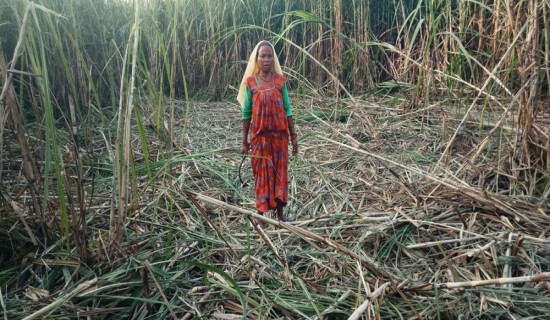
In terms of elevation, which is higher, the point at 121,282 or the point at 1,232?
the point at 1,232

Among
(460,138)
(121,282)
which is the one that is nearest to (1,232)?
(121,282)

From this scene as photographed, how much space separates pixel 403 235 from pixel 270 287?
68cm

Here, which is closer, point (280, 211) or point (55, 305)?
point (55, 305)

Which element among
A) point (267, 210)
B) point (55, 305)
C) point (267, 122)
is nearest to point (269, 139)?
point (267, 122)

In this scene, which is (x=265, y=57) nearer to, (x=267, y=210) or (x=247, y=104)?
(x=247, y=104)

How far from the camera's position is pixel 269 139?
2393mm

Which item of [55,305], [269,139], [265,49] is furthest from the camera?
[269,139]

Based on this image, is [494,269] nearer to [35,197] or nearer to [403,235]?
[403,235]

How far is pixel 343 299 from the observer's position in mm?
1508

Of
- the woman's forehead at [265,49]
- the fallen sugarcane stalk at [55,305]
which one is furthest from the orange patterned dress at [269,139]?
the fallen sugarcane stalk at [55,305]

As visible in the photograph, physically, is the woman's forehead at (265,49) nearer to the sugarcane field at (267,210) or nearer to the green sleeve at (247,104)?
the sugarcane field at (267,210)

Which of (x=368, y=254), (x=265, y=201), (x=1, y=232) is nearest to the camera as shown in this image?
(x=1, y=232)

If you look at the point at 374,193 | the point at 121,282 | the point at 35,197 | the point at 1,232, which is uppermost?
the point at 35,197

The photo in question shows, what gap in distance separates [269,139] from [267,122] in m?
0.10
